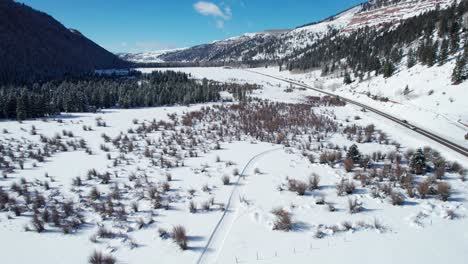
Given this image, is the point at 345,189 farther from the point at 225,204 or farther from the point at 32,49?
the point at 32,49

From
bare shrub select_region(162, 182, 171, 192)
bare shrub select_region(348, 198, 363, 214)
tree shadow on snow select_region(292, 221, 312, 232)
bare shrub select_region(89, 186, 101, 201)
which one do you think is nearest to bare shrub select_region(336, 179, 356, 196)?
bare shrub select_region(348, 198, 363, 214)

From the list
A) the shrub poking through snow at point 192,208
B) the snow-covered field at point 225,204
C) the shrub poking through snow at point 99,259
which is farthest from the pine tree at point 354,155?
the shrub poking through snow at point 99,259

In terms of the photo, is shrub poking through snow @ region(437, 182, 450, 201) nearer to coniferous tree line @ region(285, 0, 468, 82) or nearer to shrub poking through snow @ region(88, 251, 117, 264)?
shrub poking through snow @ region(88, 251, 117, 264)

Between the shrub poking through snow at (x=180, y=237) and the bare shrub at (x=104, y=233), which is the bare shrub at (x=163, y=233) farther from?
the bare shrub at (x=104, y=233)

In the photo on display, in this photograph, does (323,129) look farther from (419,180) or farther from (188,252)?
(188,252)

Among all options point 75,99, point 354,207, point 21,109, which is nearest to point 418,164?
point 354,207
